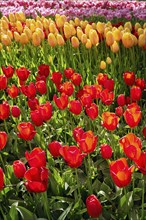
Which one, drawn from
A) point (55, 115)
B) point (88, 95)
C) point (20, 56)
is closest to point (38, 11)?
point (20, 56)

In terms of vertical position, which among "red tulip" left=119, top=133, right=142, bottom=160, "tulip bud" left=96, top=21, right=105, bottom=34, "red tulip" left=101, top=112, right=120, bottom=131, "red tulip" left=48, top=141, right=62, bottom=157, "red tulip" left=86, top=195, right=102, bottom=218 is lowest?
"red tulip" left=86, top=195, right=102, bottom=218

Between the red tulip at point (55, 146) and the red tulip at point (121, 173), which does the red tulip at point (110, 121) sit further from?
the red tulip at point (121, 173)

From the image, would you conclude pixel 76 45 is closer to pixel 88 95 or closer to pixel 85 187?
pixel 88 95

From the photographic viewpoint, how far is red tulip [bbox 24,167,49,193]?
157cm

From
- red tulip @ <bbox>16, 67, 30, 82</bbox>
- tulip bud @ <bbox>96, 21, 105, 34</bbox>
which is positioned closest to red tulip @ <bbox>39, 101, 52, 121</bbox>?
red tulip @ <bbox>16, 67, 30, 82</bbox>

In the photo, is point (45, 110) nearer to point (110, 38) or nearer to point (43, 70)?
point (43, 70)

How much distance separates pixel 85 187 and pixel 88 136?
0.48 m

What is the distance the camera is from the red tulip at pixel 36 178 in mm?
1571

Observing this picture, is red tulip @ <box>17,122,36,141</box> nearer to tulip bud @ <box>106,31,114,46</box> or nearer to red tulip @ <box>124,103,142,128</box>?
red tulip @ <box>124,103,142,128</box>

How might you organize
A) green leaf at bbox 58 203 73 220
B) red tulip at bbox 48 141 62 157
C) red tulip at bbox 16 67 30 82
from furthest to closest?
red tulip at bbox 16 67 30 82
red tulip at bbox 48 141 62 157
green leaf at bbox 58 203 73 220

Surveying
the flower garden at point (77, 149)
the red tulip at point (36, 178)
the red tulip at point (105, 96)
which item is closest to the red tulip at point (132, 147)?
the flower garden at point (77, 149)

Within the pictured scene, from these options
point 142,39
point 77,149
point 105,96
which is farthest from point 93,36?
point 77,149

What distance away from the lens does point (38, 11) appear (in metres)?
7.28

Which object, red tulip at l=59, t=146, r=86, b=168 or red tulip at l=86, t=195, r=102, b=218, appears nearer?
red tulip at l=86, t=195, r=102, b=218
